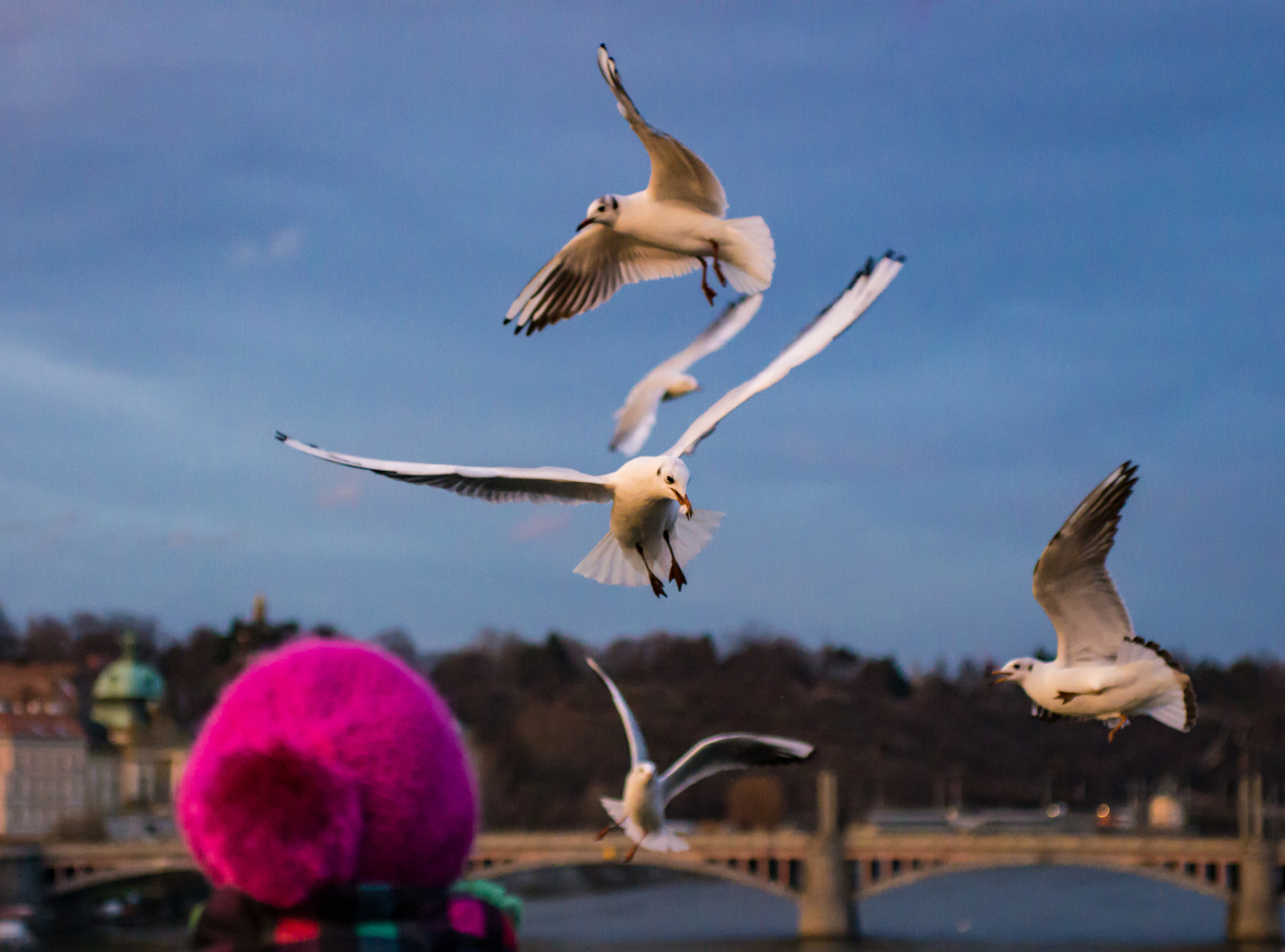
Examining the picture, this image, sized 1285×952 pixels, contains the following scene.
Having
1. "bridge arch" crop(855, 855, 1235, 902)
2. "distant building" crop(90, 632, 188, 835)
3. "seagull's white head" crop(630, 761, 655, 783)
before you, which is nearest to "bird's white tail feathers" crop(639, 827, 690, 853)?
"seagull's white head" crop(630, 761, 655, 783)

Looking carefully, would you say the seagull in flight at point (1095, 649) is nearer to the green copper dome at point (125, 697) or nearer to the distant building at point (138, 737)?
the distant building at point (138, 737)

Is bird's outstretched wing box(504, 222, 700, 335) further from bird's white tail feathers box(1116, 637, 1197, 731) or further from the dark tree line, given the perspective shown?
the dark tree line

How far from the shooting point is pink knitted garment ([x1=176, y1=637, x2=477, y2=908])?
213cm

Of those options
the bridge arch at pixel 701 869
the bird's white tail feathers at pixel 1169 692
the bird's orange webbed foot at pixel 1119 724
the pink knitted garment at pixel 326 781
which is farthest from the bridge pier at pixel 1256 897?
the pink knitted garment at pixel 326 781

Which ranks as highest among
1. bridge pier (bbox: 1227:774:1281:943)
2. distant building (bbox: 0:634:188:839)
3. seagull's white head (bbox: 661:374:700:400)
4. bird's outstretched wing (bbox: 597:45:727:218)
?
bird's outstretched wing (bbox: 597:45:727:218)

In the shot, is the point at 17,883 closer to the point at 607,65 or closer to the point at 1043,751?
the point at 1043,751

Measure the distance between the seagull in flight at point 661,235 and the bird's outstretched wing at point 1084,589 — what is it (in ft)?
5.68

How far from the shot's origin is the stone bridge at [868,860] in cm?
4916

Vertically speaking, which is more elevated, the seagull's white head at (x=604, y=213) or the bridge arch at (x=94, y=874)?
the seagull's white head at (x=604, y=213)

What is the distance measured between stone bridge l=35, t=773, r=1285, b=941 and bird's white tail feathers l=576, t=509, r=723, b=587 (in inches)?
1644

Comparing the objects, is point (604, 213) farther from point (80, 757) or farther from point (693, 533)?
point (80, 757)

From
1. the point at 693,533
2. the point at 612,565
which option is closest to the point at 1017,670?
the point at 693,533

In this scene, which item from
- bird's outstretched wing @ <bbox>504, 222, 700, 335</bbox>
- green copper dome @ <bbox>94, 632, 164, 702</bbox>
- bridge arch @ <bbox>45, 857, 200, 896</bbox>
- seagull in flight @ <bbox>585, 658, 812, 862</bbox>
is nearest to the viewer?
bird's outstretched wing @ <bbox>504, 222, 700, 335</bbox>

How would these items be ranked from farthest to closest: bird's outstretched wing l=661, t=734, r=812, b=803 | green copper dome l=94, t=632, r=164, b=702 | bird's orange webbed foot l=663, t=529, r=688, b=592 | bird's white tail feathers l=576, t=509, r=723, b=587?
green copper dome l=94, t=632, r=164, b=702 < bird's outstretched wing l=661, t=734, r=812, b=803 < bird's white tail feathers l=576, t=509, r=723, b=587 < bird's orange webbed foot l=663, t=529, r=688, b=592
